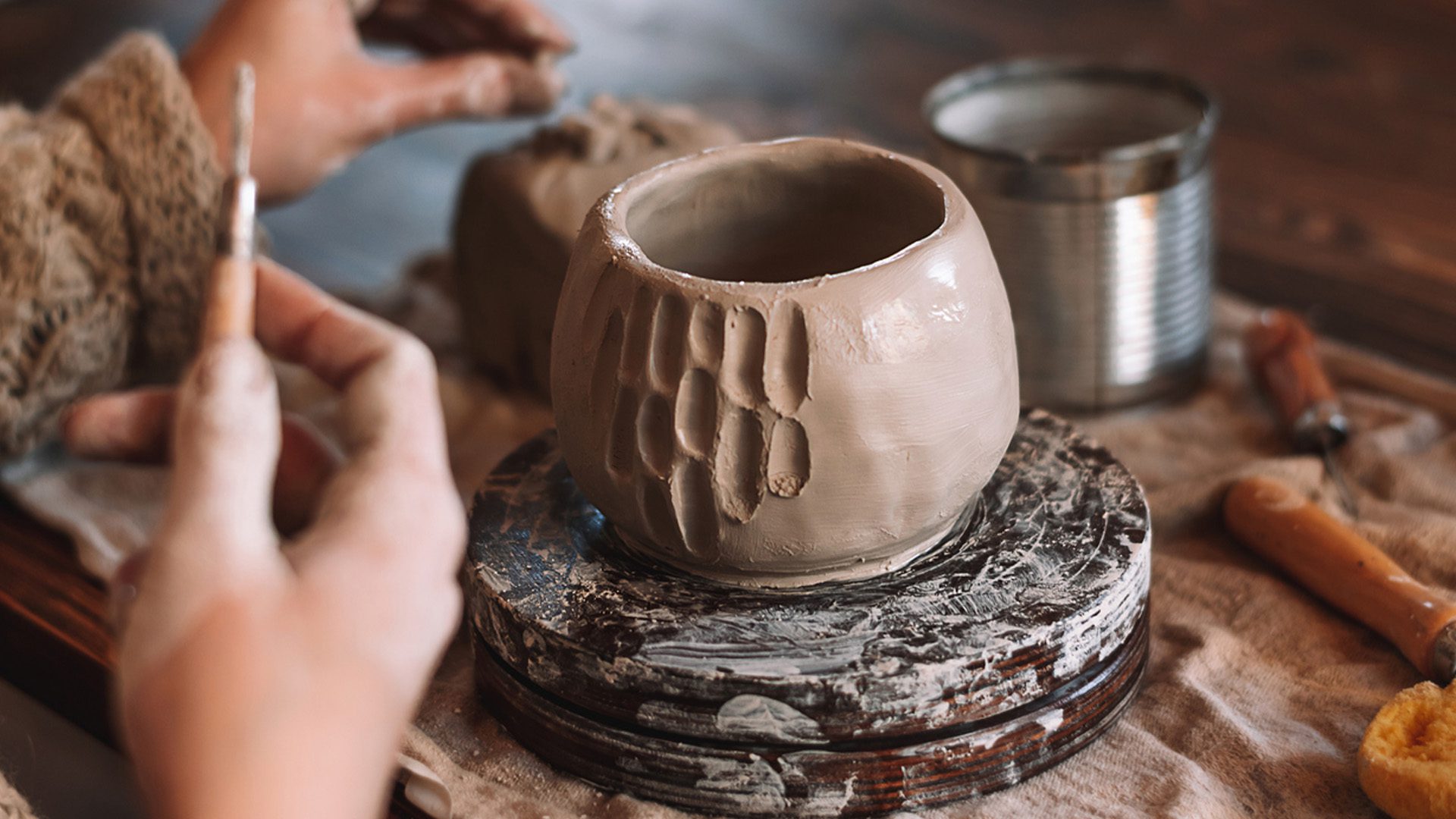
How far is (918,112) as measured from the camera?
2270mm

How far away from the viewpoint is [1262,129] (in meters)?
2.00

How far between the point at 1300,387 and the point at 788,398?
2.26 ft

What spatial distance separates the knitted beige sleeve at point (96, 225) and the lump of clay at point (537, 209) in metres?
0.30

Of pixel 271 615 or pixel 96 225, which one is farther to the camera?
pixel 96 225

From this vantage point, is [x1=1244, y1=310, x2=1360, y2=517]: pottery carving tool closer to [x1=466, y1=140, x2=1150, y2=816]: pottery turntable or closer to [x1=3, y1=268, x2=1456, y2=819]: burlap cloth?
[x1=3, y1=268, x2=1456, y2=819]: burlap cloth

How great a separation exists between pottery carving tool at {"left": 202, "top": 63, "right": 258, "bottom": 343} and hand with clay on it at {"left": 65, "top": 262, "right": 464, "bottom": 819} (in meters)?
0.02

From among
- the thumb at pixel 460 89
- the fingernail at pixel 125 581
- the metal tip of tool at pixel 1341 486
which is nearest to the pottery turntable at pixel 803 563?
the fingernail at pixel 125 581

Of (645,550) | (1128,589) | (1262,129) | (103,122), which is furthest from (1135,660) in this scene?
(1262,129)

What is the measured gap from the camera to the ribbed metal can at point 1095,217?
121 cm

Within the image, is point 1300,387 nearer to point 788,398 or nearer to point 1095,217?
point 1095,217

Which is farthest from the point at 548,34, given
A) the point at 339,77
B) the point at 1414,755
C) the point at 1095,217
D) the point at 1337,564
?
the point at 1414,755

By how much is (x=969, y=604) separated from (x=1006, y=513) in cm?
12

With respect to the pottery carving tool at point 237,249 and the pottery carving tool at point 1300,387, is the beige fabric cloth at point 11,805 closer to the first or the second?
the pottery carving tool at point 237,249

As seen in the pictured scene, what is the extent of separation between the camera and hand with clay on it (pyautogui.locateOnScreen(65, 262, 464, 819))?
0.52 metres
